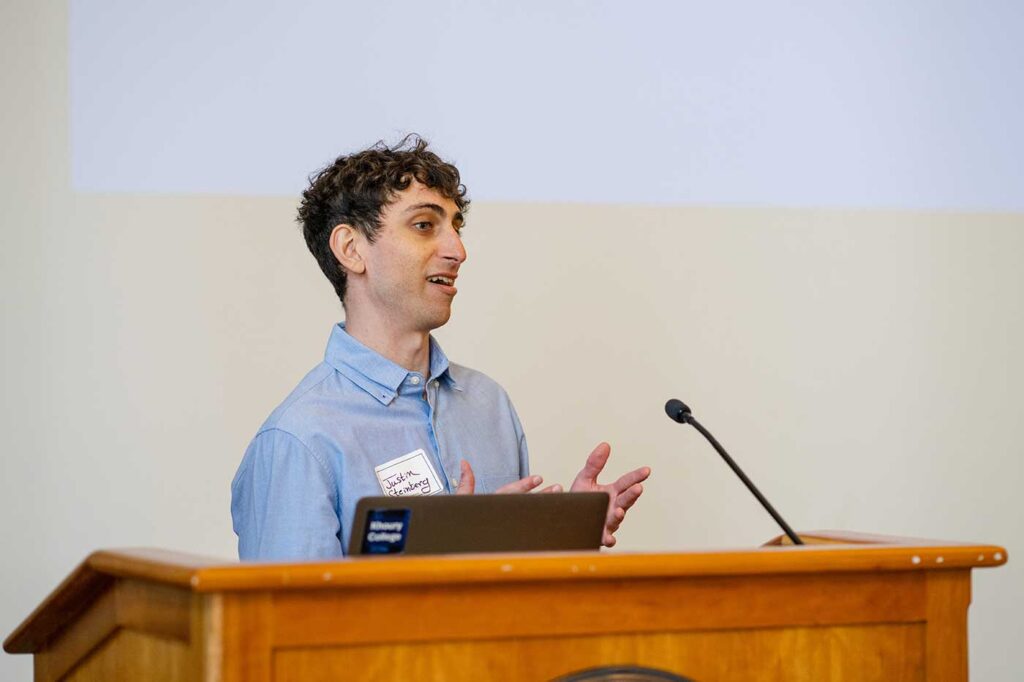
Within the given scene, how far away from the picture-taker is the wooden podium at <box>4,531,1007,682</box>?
4.38 ft

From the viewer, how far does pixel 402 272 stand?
97.0 inches

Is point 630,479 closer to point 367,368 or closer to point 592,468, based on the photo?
point 592,468

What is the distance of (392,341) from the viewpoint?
8.11 feet

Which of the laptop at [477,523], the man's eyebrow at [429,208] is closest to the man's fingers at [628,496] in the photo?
the laptop at [477,523]

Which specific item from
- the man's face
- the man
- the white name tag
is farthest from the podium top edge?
the man's face

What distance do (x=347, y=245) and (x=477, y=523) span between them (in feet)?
3.47

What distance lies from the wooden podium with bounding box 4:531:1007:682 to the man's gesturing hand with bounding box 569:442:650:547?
585 mm

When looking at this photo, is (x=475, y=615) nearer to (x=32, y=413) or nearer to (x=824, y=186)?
(x=32, y=413)

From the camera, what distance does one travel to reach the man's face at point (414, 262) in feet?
8.07

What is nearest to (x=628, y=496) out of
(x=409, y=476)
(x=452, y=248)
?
(x=409, y=476)

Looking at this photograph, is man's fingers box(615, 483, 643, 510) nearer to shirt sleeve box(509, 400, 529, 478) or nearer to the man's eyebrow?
shirt sleeve box(509, 400, 529, 478)

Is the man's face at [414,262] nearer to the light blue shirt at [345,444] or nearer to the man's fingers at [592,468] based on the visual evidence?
the light blue shirt at [345,444]

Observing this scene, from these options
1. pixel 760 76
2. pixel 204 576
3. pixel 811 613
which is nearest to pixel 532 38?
pixel 760 76

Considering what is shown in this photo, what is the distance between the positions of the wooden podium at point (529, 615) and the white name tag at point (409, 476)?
0.71 meters
